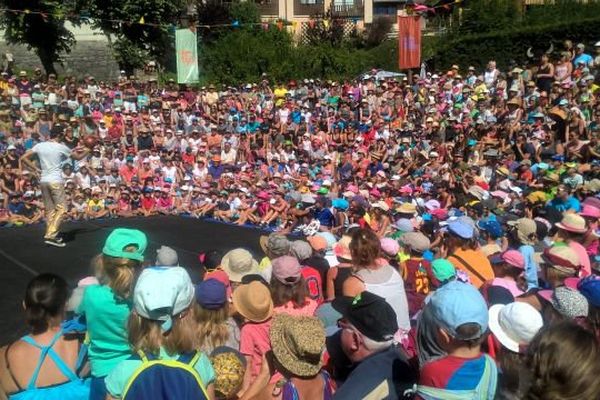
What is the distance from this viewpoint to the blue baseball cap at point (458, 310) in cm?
268

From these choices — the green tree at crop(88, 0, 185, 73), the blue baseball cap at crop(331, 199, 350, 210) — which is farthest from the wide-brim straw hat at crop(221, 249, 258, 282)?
the green tree at crop(88, 0, 185, 73)

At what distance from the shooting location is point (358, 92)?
19453 mm

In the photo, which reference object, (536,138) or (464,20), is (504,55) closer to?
(464,20)

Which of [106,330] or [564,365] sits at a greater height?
[564,365]

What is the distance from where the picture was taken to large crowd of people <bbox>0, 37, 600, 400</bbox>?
2.71 meters

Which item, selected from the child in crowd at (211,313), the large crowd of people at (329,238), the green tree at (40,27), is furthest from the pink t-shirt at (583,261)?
the green tree at (40,27)

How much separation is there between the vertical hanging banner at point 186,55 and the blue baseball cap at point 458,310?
2341 centimetres

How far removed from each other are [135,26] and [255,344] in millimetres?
31095

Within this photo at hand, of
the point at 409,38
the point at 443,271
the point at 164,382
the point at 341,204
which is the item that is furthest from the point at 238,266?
the point at 409,38

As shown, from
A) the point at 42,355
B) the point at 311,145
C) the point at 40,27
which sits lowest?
the point at 311,145

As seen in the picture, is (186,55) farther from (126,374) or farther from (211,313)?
(126,374)

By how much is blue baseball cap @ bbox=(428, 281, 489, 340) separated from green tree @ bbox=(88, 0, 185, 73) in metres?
29.4

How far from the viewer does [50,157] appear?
8.93m

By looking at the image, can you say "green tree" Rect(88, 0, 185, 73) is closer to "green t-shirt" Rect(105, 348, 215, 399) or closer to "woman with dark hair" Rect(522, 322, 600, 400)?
"green t-shirt" Rect(105, 348, 215, 399)
